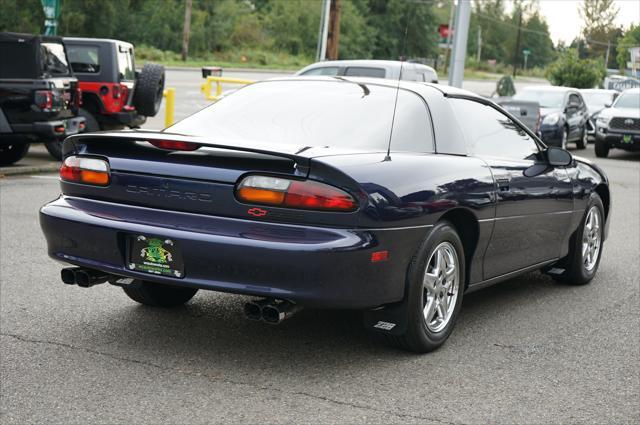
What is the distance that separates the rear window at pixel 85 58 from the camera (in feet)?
54.1

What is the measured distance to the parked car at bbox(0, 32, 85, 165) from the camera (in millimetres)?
13039

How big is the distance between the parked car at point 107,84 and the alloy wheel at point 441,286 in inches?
459

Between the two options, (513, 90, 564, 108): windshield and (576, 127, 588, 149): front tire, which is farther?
(576, 127, 588, 149): front tire

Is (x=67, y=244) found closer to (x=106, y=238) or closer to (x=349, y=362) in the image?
(x=106, y=238)

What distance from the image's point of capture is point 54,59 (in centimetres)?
1397

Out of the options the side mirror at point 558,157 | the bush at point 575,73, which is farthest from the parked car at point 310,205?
the bush at point 575,73

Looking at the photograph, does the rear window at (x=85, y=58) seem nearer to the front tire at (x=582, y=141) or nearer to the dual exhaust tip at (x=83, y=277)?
the dual exhaust tip at (x=83, y=277)

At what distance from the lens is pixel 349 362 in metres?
5.01

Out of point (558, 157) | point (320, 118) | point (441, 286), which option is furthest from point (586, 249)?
point (320, 118)

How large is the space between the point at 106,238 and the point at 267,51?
78.2 metres

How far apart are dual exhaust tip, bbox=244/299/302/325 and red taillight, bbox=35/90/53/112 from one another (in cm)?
929

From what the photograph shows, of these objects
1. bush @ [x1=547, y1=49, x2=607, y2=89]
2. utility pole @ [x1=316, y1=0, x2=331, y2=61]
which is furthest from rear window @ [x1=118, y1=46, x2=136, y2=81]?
bush @ [x1=547, y1=49, x2=607, y2=89]

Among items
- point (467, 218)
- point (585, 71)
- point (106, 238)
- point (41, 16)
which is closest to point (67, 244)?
point (106, 238)

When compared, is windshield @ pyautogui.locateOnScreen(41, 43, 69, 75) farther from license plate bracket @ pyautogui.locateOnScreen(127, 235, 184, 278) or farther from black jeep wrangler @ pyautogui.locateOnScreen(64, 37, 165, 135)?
license plate bracket @ pyautogui.locateOnScreen(127, 235, 184, 278)
